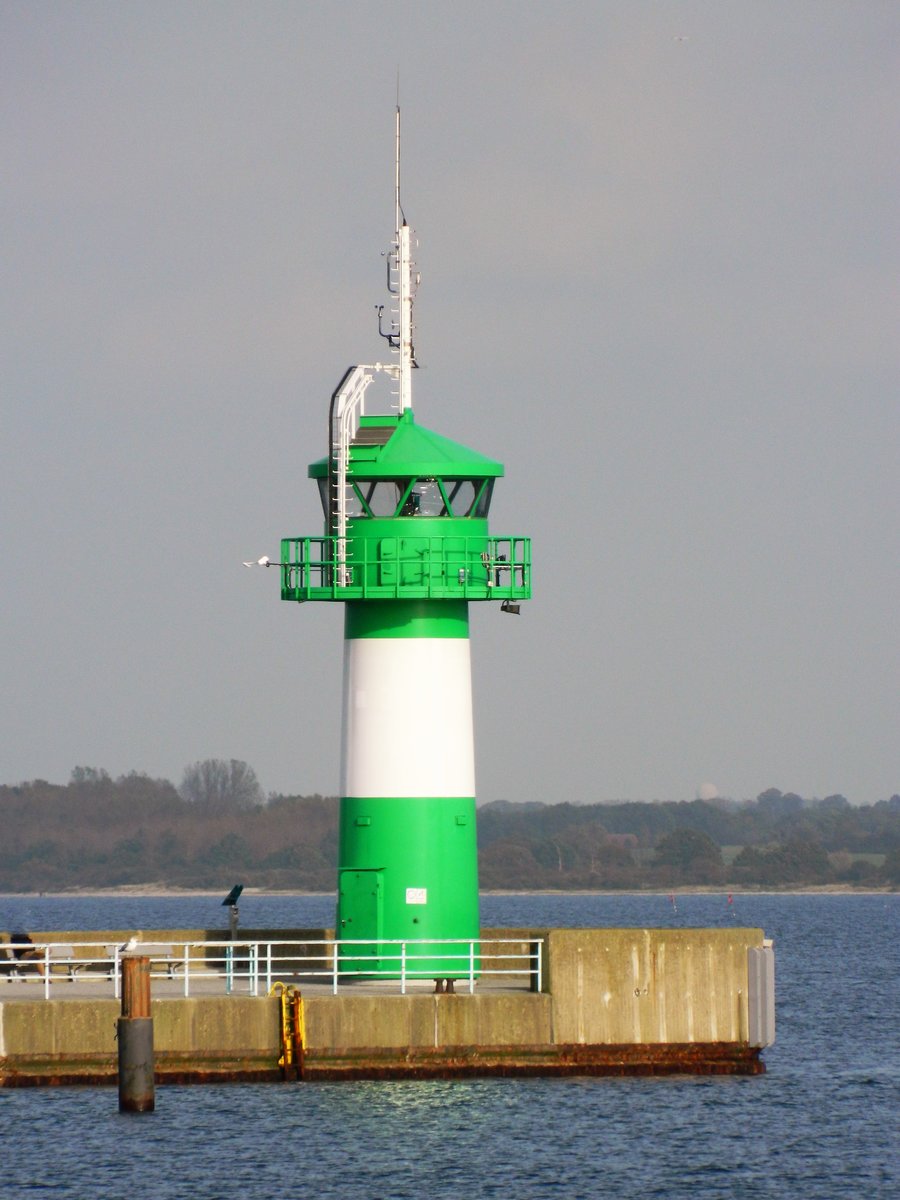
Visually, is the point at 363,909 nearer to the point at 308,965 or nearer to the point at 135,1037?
the point at 308,965

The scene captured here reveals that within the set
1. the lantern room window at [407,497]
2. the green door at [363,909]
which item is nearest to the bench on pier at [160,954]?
the green door at [363,909]

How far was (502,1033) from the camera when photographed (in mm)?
36500

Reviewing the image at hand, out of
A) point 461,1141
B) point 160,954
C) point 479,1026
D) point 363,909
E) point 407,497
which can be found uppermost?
point 407,497

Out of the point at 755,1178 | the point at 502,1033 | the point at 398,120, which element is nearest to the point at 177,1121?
the point at 502,1033

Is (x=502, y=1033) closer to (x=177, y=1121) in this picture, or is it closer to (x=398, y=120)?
(x=177, y=1121)

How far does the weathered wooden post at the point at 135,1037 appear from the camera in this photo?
33938mm

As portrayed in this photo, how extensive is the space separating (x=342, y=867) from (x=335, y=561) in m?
5.14

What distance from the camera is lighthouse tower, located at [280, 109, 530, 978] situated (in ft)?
129

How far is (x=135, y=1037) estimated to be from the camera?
1339 inches

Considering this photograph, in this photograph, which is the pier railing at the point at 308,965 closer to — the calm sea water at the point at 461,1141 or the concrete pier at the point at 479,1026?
the concrete pier at the point at 479,1026

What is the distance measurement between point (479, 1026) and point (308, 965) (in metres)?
7.06

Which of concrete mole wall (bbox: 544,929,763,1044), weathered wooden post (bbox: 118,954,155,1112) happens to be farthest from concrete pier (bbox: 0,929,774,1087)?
weathered wooden post (bbox: 118,954,155,1112)

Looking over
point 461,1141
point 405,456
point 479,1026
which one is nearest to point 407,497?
point 405,456

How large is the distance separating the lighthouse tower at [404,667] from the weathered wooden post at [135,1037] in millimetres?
5435
